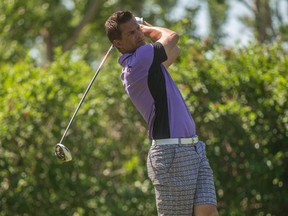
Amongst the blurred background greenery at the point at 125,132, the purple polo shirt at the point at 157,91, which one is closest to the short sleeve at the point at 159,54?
the purple polo shirt at the point at 157,91

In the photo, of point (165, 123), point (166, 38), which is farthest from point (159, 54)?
point (165, 123)

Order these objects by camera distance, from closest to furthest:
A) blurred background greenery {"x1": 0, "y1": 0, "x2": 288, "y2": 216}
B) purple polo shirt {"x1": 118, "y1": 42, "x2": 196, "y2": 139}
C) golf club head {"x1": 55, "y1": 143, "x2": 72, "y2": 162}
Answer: purple polo shirt {"x1": 118, "y1": 42, "x2": 196, "y2": 139}, golf club head {"x1": 55, "y1": 143, "x2": 72, "y2": 162}, blurred background greenery {"x1": 0, "y1": 0, "x2": 288, "y2": 216}

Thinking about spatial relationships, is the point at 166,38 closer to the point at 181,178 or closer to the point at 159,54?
the point at 159,54

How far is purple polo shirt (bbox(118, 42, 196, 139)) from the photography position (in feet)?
14.4

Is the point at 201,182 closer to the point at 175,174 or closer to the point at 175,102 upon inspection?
the point at 175,174

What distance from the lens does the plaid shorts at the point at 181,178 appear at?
4.45 meters

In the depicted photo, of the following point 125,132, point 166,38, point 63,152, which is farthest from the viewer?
point 125,132

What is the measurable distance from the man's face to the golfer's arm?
0.13 m

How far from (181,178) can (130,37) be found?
0.92m

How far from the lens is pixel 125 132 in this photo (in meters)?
8.02

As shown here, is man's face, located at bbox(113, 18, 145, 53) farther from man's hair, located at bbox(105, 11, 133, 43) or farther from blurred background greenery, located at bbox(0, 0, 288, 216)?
blurred background greenery, located at bbox(0, 0, 288, 216)

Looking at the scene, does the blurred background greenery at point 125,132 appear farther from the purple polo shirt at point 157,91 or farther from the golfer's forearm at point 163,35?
the purple polo shirt at point 157,91

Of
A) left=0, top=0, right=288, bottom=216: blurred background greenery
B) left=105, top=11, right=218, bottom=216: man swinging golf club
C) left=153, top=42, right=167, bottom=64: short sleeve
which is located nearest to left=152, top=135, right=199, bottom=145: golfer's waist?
left=105, top=11, right=218, bottom=216: man swinging golf club

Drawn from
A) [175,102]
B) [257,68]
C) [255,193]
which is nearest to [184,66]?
[257,68]
